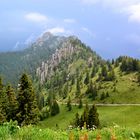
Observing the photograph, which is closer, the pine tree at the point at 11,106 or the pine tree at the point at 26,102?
the pine tree at the point at 26,102

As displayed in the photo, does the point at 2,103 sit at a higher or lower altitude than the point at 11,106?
higher

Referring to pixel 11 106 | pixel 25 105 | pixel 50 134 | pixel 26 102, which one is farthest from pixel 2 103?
pixel 50 134

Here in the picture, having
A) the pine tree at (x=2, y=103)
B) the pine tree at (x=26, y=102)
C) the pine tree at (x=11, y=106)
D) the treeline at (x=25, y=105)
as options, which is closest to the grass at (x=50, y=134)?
the treeline at (x=25, y=105)

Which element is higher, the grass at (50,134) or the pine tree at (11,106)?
the pine tree at (11,106)

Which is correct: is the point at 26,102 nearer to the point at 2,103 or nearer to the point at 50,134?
the point at 2,103

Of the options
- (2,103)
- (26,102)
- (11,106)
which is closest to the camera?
(26,102)

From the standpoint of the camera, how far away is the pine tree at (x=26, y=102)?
70500 mm

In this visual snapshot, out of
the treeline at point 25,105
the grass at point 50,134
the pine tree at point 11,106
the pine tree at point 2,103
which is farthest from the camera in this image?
the pine tree at point 2,103

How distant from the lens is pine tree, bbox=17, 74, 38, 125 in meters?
70.5

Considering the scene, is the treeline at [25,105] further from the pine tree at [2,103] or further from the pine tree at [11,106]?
the pine tree at [2,103]

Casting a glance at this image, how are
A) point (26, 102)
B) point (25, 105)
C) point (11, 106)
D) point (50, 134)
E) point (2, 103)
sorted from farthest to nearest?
point (2, 103)
point (11, 106)
point (26, 102)
point (25, 105)
point (50, 134)

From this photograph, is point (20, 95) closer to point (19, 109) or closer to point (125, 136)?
point (19, 109)

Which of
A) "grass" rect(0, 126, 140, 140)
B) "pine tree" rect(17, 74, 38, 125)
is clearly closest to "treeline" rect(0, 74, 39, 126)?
"pine tree" rect(17, 74, 38, 125)

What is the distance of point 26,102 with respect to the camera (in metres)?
71.5
